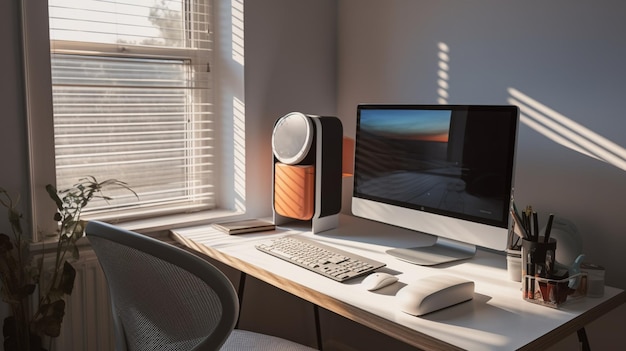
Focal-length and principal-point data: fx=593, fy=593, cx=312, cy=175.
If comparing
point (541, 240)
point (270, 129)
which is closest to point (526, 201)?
point (541, 240)

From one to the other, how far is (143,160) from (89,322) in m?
0.62

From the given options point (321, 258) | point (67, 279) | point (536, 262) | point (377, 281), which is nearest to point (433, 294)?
point (377, 281)

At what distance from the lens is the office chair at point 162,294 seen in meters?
0.97

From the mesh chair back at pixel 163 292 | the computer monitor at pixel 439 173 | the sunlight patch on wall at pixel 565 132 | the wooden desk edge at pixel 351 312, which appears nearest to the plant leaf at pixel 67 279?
the wooden desk edge at pixel 351 312

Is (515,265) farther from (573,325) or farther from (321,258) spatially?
(321,258)

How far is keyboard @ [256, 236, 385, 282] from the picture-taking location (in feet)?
5.25

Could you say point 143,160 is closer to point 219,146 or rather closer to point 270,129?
point 219,146

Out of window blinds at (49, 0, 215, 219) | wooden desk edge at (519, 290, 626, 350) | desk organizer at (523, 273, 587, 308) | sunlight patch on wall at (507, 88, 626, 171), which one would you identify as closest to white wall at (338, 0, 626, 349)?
sunlight patch on wall at (507, 88, 626, 171)

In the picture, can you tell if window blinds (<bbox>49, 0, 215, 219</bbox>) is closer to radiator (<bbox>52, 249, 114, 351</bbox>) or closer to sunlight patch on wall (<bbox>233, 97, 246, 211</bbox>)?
sunlight patch on wall (<bbox>233, 97, 246, 211</bbox>)

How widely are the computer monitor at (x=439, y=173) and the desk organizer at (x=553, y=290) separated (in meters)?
0.17

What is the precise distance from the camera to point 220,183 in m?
2.47

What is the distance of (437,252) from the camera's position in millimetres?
1806

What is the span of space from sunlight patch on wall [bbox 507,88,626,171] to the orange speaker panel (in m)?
0.74

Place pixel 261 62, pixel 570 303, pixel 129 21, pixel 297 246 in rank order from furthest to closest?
pixel 261 62 < pixel 129 21 < pixel 297 246 < pixel 570 303
